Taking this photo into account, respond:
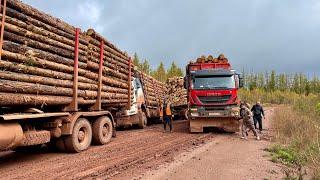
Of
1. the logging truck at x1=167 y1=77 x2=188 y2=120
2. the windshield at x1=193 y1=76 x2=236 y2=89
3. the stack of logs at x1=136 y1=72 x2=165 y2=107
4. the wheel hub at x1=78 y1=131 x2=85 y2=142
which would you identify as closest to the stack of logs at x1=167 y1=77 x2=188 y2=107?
the logging truck at x1=167 y1=77 x2=188 y2=120

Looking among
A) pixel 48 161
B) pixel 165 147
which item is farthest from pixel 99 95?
pixel 48 161

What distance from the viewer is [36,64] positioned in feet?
30.7

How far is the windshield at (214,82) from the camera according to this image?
1656cm

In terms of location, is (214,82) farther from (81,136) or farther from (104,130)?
(81,136)

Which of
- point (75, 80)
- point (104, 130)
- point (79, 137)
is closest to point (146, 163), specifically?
point (79, 137)

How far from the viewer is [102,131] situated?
12.5m

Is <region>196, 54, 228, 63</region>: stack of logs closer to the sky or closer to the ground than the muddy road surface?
closer to the sky

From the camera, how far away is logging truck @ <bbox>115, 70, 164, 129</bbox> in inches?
679

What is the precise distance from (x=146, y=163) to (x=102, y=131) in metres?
3.83

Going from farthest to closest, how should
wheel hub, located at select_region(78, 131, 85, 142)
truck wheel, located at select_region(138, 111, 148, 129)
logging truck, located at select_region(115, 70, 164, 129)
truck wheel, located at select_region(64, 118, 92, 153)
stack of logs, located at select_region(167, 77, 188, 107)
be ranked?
stack of logs, located at select_region(167, 77, 188, 107) → truck wheel, located at select_region(138, 111, 148, 129) → logging truck, located at select_region(115, 70, 164, 129) → wheel hub, located at select_region(78, 131, 85, 142) → truck wheel, located at select_region(64, 118, 92, 153)

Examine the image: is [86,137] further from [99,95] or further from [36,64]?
[36,64]

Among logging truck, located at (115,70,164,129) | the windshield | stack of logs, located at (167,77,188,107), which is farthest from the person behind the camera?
stack of logs, located at (167,77,188,107)

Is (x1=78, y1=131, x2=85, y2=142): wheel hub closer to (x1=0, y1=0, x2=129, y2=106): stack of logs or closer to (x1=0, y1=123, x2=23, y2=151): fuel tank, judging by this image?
(x1=0, y1=0, x2=129, y2=106): stack of logs

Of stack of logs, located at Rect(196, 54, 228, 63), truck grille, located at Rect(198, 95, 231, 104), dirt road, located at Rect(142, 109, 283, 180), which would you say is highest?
stack of logs, located at Rect(196, 54, 228, 63)
